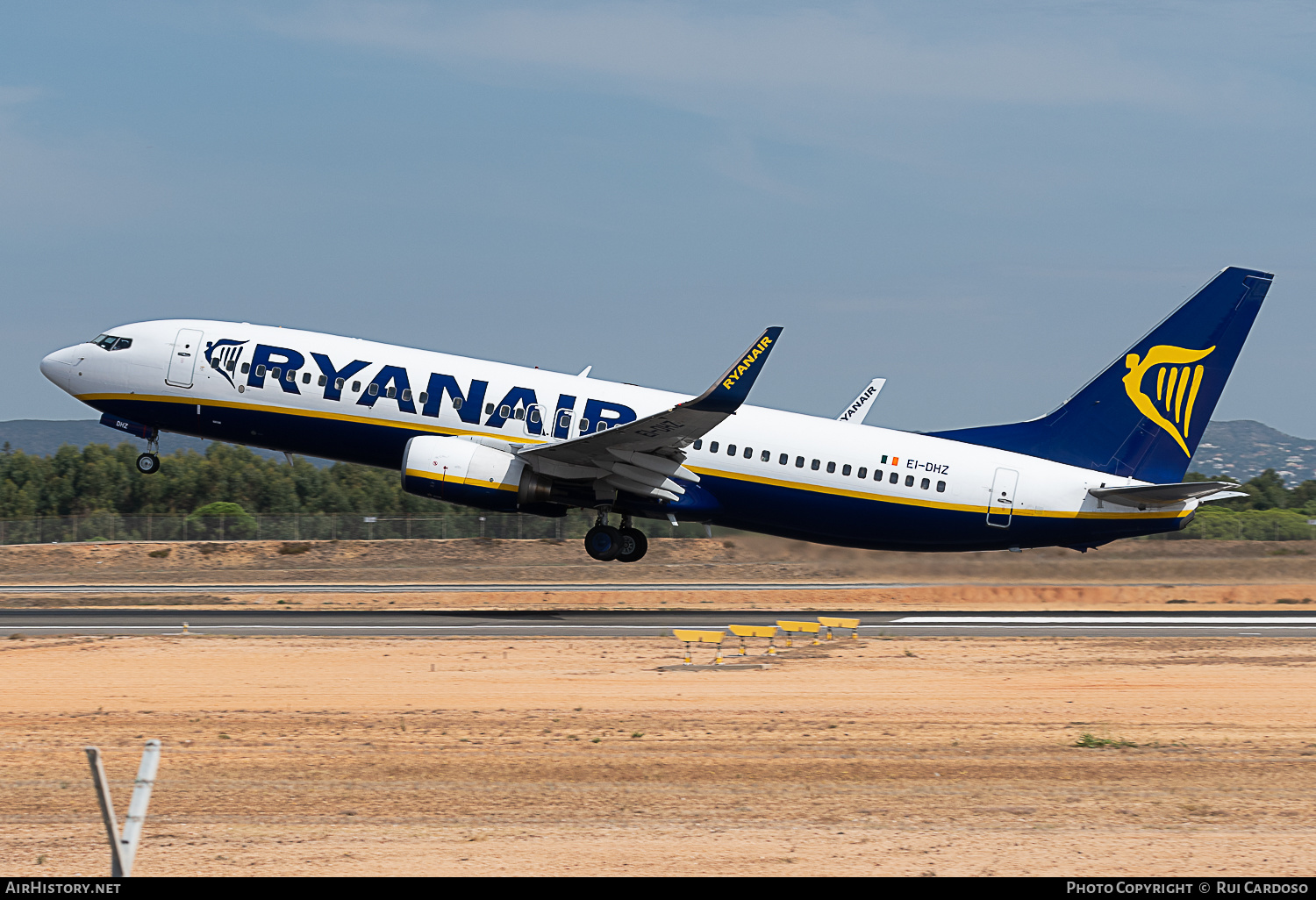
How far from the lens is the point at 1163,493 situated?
115 ft

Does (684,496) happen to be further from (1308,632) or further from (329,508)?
(329,508)

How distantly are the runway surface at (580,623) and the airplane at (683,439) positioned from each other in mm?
2528

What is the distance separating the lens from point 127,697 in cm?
2211

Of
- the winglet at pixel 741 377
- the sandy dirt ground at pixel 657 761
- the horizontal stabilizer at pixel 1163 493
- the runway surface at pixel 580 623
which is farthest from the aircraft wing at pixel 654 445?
the horizontal stabilizer at pixel 1163 493

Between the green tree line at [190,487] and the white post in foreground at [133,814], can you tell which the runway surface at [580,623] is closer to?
the white post in foreground at [133,814]

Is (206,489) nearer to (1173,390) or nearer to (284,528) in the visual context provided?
(284,528)

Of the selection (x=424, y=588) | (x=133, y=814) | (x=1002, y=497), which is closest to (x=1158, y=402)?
(x=1002, y=497)

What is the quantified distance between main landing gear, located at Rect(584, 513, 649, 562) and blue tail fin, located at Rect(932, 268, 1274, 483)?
980cm

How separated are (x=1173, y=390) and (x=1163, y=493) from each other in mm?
4653

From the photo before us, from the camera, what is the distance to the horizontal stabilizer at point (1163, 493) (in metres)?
34.1

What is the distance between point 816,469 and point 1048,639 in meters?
8.42

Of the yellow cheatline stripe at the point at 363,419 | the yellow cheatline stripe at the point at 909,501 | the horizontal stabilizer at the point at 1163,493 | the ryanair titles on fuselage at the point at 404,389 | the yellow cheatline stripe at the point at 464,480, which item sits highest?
the ryanair titles on fuselage at the point at 404,389
